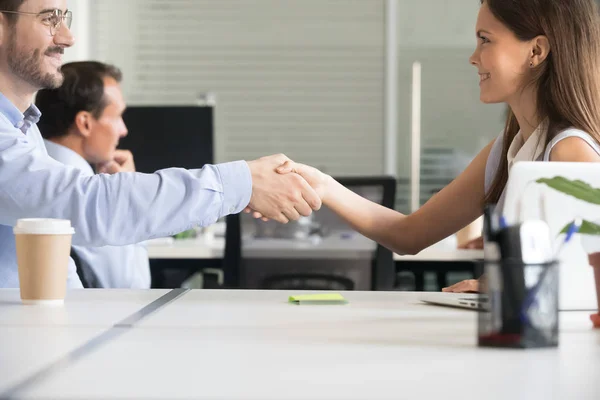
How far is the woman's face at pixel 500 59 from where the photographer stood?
186 centimetres

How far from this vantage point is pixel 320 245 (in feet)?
10.3

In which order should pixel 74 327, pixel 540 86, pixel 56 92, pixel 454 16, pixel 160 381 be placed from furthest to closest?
pixel 454 16 < pixel 56 92 < pixel 540 86 < pixel 74 327 < pixel 160 381

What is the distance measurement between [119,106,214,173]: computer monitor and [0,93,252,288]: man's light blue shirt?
217 cm

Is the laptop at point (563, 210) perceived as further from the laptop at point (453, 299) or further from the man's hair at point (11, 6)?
the man's hair at point (11, 6)

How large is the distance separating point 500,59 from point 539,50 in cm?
9

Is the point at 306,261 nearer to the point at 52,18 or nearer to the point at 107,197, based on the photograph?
the point at 52,18

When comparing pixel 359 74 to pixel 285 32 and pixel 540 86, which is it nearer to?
pixel 285 32

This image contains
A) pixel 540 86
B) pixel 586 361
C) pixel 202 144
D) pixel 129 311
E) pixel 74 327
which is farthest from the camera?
pixel 202 144

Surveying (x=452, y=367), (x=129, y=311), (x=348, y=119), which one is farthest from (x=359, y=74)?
(x=452, y=367)

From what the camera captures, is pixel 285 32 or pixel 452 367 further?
pixel 285 32

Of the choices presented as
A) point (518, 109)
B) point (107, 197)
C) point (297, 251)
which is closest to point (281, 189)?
point (107, 197)

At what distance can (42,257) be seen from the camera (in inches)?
51.2

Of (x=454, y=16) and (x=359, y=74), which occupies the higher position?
(x=454, y=16)

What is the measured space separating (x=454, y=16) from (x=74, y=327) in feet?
15.4
